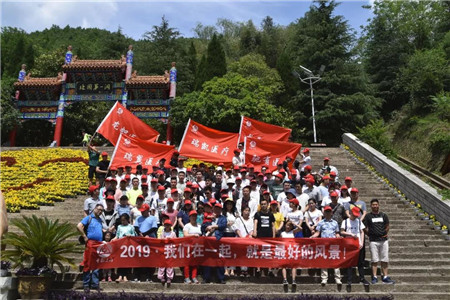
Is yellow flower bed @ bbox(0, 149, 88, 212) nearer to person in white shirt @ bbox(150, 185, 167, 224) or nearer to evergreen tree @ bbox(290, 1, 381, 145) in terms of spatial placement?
person in white shirt @ bbox(150, 185, 167, 224)

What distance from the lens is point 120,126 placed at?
49.0ft

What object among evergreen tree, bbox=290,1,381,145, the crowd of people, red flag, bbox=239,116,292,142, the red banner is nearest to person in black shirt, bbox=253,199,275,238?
the crowd of people

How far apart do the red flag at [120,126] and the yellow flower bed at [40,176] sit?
2458mm

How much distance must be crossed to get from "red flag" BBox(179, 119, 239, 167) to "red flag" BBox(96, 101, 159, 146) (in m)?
1.61

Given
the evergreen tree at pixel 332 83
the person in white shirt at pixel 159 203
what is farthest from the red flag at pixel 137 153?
the evergreen tree at pixel 332 83

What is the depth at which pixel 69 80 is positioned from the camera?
2689cm

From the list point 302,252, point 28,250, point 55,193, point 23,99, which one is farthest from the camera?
point 23,99

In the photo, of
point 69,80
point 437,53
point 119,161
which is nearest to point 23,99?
point 69,80

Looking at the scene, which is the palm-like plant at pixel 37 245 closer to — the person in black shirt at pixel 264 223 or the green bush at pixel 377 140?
the person in black shirt at pixel 264 223

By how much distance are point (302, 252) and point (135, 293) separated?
322 cm

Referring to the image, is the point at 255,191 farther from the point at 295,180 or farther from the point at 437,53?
the point at 437,53

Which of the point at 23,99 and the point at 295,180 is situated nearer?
the point at 295,180

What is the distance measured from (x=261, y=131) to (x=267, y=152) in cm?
171

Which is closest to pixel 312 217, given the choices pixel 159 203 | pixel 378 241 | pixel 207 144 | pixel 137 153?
pixel 378 241
